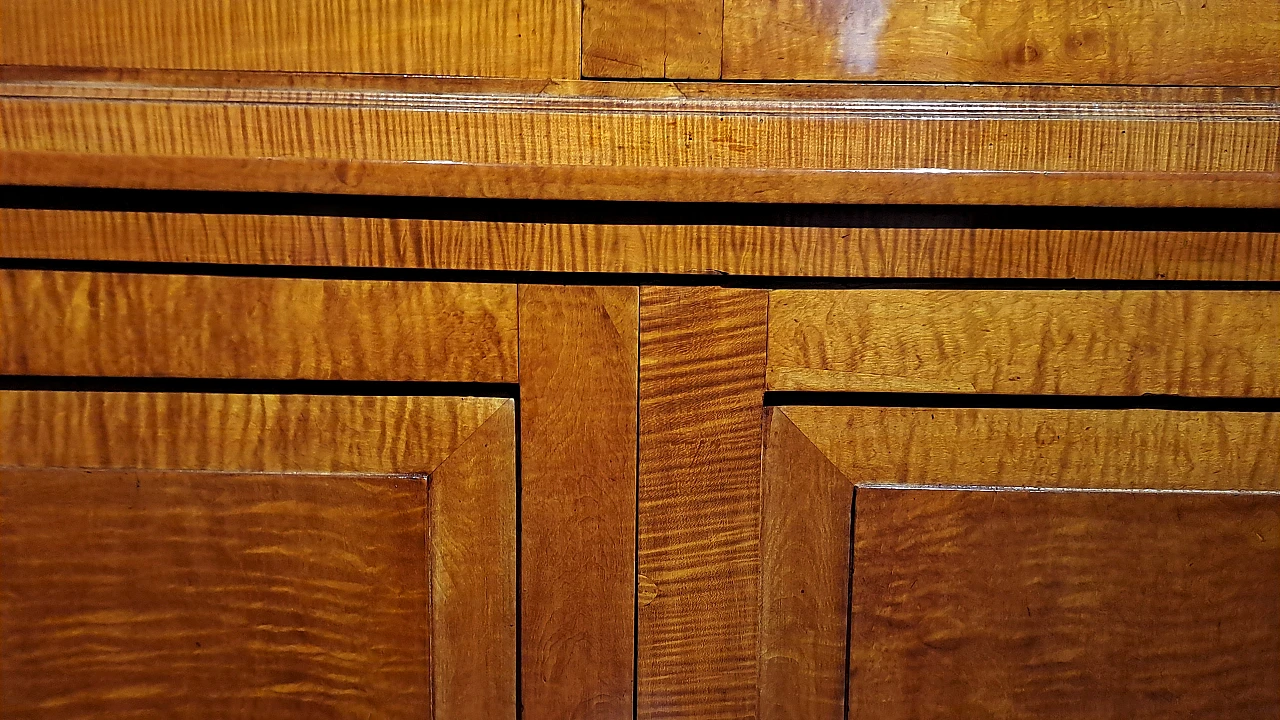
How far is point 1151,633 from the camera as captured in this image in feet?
1.28

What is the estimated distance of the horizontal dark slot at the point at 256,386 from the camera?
380mm

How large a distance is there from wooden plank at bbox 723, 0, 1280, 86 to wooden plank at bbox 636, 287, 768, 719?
0.12 m

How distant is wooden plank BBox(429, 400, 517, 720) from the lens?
1.26ft

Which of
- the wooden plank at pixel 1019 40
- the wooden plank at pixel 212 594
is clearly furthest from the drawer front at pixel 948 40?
the wooden plank at pixel 212 594

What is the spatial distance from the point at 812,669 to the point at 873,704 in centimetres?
3

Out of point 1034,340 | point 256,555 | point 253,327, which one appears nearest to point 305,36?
point 253,327

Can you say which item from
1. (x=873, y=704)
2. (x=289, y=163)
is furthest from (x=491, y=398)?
(x=873, y=704)

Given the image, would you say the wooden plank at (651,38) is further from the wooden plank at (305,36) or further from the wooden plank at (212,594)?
the wooden plank at (212,594)

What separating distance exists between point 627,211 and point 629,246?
0.02 meters

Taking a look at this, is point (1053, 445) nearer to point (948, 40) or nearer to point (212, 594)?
point (948, 40)

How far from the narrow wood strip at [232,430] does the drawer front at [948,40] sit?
0.59ft

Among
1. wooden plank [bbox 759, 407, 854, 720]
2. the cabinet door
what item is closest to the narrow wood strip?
the cabinet door

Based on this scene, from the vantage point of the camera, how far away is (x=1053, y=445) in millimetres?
379

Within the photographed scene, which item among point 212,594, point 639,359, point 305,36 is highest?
point 305,36
